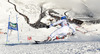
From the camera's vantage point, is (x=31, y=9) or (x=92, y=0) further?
(x=92, y=0)

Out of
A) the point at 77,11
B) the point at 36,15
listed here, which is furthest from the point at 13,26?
the point at 77,11

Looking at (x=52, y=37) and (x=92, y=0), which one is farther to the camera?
(x=92, y=0)

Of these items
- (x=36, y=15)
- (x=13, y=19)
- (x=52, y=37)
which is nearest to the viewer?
(x=52, y=37)

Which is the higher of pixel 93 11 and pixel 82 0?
pixel 82 0

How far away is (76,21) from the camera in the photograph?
32094mm

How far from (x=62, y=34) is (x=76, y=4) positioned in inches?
1374

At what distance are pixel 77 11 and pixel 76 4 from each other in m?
5.81

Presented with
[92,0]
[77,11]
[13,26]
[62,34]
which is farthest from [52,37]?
[92,0]

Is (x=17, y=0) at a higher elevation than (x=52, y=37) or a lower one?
higher

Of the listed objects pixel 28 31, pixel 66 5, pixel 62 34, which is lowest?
pixel 28 31

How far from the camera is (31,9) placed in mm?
35438

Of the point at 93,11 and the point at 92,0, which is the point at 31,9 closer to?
the point at 93,11

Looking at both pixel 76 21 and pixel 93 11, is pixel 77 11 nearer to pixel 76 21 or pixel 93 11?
pixel 93 11

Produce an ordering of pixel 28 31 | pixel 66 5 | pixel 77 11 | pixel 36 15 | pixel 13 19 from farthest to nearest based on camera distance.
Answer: pixel 66 5, pixel 77 11, pixel 36 15, pixel 13 19, pixel 28 31
